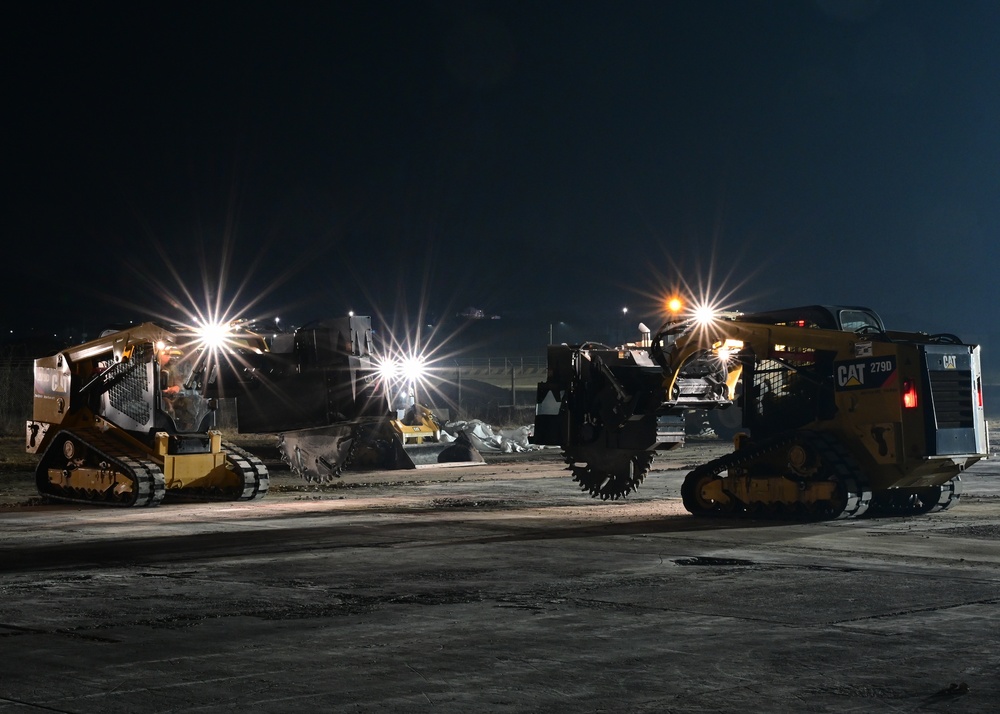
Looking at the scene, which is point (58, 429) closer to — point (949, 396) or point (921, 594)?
point (949, 396)

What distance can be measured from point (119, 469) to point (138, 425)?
1.30 meters

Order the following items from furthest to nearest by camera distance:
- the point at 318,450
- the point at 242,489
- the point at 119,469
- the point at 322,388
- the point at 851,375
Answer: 1. the point at 318,450
2. the point at 322,388
3. the point at 242,489
4. the point at 119,469
5. the point at 851,375

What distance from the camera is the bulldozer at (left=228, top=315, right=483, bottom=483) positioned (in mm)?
21156

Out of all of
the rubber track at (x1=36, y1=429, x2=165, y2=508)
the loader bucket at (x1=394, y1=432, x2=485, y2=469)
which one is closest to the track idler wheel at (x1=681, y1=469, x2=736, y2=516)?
the rubber track at (x1=36, y1=429, x2=165, y2=508)

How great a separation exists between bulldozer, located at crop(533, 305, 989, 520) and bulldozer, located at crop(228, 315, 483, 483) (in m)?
3.72

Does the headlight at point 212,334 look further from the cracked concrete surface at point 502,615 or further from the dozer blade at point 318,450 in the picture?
the cracked concrete surface at point 502,615

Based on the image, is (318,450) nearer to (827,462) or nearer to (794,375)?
(794,375)

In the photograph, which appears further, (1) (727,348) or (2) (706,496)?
(1) (727,348)

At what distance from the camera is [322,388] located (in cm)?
2119

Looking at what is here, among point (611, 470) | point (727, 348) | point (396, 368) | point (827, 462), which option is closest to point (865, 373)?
point (827, 462)

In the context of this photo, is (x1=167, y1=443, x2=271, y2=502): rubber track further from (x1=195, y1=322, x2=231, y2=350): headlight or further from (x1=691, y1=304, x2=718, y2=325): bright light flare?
(x1=691, y1=304, x2=718, y2=325): bright light flare

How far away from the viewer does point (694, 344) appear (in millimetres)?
17156

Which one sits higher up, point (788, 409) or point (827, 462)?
point (788, 409)

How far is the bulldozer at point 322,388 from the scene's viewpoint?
21.2 m
